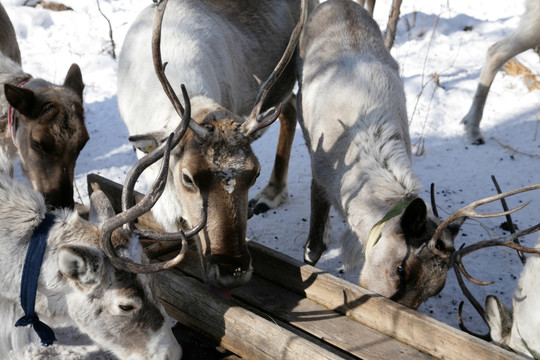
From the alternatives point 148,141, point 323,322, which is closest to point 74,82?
point 148,141

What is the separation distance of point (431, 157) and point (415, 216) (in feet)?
12.3

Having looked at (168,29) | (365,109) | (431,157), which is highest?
(168,29)

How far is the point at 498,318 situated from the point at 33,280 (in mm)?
2457

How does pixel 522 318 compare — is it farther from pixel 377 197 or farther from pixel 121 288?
pixel 121 288

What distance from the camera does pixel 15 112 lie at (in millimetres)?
4047

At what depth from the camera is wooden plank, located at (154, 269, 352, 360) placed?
9.11ft

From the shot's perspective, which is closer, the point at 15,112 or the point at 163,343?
the point at 163,343

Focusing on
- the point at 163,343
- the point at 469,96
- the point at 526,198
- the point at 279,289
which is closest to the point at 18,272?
the point at 163,343

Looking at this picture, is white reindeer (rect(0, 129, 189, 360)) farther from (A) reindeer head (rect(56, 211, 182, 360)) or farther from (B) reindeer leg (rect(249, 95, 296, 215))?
(B) reindeer leg (rect(249, 95, 296, 215))

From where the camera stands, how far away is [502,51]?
624cm

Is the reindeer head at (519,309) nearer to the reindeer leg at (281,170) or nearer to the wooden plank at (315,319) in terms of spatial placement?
the wooden plank at (315,319)

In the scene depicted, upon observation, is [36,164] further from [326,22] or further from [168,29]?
[326,22]

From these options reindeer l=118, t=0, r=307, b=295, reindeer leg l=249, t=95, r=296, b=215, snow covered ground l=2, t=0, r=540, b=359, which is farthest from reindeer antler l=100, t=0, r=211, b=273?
reindeer leg l=249, t=95, r=296, b=215

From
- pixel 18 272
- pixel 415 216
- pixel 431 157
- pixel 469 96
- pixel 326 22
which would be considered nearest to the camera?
pixel 18 272
